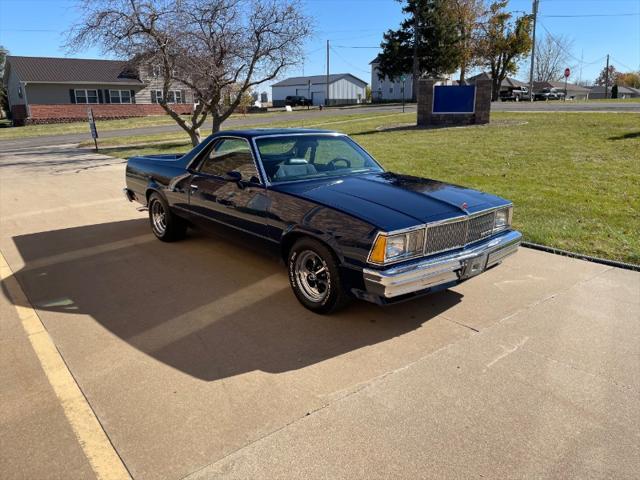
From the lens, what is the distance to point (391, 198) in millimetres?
4145

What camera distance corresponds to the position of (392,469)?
2455mm

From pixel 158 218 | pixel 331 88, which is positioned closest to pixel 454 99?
pixel 158 218

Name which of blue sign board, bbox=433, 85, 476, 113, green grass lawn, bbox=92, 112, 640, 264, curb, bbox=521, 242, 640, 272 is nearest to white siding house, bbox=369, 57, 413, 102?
blue sign board, bbox=433, 85, 476, 113

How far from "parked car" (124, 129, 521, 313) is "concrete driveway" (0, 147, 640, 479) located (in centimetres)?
43

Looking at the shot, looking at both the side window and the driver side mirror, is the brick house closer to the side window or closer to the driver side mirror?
the side window

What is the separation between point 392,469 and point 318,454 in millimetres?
381

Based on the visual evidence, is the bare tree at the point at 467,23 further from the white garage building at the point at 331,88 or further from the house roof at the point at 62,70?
the house roof at the point at 62,70

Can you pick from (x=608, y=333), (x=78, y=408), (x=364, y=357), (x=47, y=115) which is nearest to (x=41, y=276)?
(x=78, y=408)

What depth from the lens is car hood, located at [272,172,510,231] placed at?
378cm

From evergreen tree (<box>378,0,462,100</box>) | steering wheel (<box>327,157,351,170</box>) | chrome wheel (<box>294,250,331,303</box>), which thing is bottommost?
chrome wheel (<box>294,250,331,303</box>)

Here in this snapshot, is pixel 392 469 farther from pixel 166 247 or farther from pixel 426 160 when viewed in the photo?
pixel 426 160

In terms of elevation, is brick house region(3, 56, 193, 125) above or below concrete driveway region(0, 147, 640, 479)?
above

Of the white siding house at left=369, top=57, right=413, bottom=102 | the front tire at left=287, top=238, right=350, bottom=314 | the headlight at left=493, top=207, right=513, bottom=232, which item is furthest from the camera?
the white siding house at left=369, top=57, right=413, bottom=102

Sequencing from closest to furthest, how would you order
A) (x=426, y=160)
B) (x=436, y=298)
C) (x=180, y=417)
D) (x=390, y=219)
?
(x=180, y=417) < (x=390, y=219) < (x=436, y=298) < (x=426, y=160)
